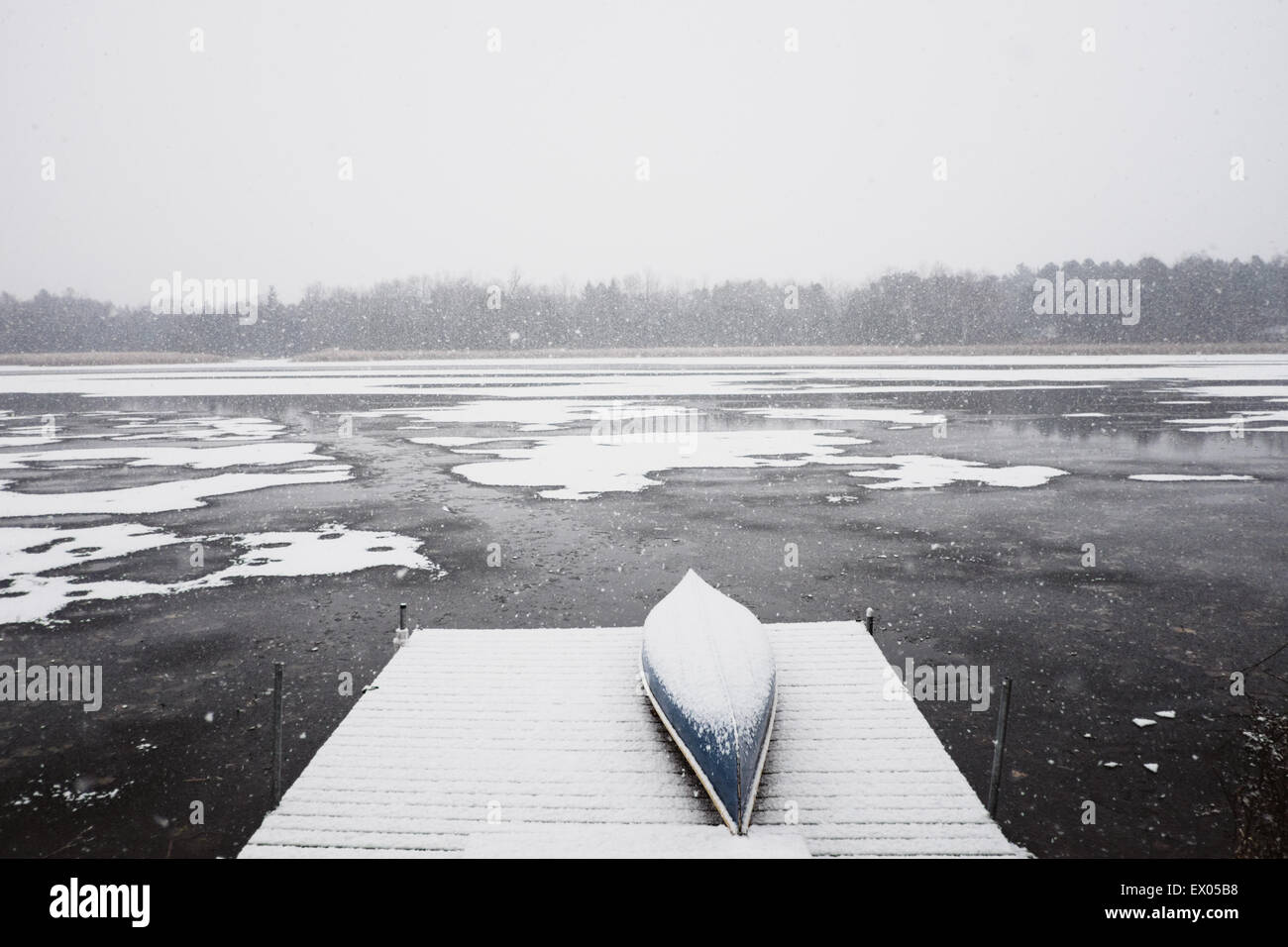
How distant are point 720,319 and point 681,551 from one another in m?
84.0

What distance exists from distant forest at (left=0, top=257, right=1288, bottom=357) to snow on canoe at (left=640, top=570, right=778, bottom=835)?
8526 cm

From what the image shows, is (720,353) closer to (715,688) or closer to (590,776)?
(715,688)

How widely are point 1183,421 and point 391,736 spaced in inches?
1187

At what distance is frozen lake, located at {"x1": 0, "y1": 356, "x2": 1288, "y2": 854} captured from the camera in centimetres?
702

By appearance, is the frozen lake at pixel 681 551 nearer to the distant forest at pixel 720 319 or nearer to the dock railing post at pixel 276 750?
the dock railing post at pixel 276 750

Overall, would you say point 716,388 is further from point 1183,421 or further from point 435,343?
point 435,343

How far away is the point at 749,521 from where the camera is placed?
14.1m

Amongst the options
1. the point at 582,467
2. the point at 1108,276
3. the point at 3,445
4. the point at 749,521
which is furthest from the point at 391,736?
the point at 1108,276

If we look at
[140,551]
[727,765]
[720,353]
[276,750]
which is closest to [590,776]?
[727,765]

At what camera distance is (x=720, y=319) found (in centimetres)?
9306

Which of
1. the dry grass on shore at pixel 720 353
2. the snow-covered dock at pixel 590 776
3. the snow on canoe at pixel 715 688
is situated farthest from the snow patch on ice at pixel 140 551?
the dry grass on shore at pixel 720 353
